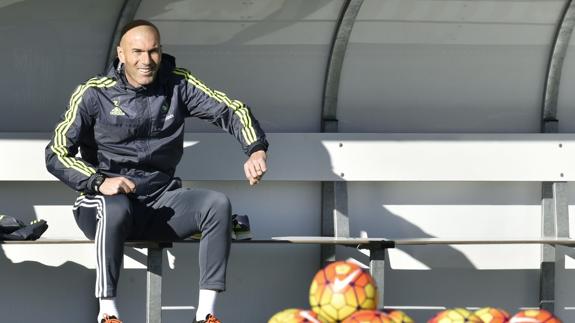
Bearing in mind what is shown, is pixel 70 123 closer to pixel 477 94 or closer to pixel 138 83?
pixel 138 83

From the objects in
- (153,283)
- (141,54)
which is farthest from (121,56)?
(153,283)

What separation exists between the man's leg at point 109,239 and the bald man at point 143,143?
0.01 metres

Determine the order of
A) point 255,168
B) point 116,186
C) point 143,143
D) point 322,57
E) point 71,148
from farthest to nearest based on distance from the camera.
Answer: point 322,57, point 143,143, point 71,148, point 255,168, point 116,186

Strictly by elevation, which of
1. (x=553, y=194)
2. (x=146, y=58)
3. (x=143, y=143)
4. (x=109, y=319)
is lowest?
(x=109, y=319)

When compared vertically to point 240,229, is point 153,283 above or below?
below

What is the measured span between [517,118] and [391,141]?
86 cm

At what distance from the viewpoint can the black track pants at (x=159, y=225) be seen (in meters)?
5.30

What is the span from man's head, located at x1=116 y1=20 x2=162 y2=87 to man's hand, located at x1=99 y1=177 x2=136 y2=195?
57 cm

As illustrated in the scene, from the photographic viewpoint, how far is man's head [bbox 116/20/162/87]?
5.72 metres

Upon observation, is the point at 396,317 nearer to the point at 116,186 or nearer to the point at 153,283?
the point at 116,186

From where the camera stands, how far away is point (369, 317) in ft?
12.6

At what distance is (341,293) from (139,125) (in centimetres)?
204

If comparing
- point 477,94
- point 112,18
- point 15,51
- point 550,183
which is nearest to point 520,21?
point 477,94

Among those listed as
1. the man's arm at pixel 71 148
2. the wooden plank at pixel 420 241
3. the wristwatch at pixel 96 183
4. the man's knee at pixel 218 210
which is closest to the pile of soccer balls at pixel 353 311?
the man's knee at pixel 218 210
